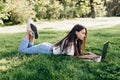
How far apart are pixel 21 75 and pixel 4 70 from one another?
632mm

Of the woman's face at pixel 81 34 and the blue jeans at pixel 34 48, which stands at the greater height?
the woman's face at pixel 81 34

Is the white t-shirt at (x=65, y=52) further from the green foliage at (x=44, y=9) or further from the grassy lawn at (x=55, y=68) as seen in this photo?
the green foliage at (x=44, y=9)

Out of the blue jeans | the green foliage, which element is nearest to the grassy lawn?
the blue jeans

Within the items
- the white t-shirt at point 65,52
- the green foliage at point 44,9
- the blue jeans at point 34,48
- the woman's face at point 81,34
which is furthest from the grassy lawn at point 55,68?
the green foliage at point 44,9

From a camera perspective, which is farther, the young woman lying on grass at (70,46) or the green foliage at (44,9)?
the green foliage at (44,9)

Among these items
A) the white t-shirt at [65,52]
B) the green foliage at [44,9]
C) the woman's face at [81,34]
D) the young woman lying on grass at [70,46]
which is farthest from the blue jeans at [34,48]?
the green foliage at [44,9]

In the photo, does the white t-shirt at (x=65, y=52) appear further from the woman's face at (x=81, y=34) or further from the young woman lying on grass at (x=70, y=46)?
the woman's face at (x=81, y=34)

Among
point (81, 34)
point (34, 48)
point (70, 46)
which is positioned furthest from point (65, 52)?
point (34, 48)

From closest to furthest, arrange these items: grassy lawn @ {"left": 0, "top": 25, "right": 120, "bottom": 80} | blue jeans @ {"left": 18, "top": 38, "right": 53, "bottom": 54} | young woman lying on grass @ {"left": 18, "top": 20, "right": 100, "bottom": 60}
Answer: grassy lawn @ {"left": 0, "top": 25, "right": 120, "bottom": 80} < young woman lying on grass @ {"left": 18, "top": 20, "right": 100, "bottom": 60} < blue jeans @ {"left": 18, "top": 38, "right": 53, "bottom": 54}

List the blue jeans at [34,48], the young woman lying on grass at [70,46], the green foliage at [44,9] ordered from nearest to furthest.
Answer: the young woman lying on grass at [70,46] → the blue jeans at [34,48] → the green foliage at [44,9]

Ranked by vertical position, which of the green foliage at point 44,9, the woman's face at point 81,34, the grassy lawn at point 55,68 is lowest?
the green foliage at point 44,9

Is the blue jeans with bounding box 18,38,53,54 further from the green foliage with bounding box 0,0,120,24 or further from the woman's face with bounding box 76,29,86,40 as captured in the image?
the green foliage with bounding box 0,0,120,24

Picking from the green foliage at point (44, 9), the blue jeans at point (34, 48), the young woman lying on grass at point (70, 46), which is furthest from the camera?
the green foliage at point (44, 9)

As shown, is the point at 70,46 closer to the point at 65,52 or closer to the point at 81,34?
the point at 65,52
